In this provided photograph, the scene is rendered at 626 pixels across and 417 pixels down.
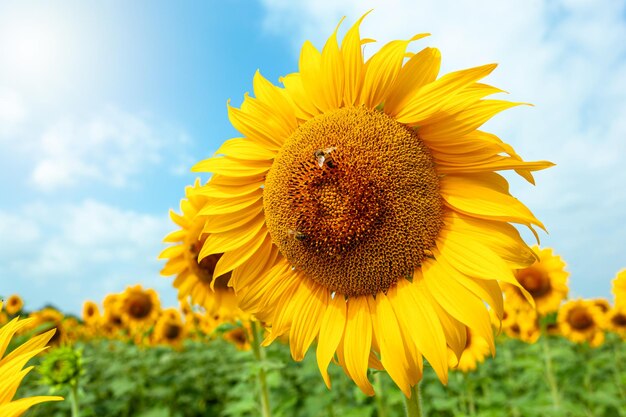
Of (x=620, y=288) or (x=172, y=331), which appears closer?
(x=620, y=288)

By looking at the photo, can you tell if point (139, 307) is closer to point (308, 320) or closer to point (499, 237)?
point (308, 320)

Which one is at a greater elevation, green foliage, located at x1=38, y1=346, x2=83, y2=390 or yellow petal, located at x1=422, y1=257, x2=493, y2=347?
green foliage, located at x1=38, y1=346, x2=83, y2=390

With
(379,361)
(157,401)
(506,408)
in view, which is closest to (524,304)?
(506,408)

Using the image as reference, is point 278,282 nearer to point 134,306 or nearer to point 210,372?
point 134,306

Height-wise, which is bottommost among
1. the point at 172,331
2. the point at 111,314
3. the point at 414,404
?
the point at 414,404

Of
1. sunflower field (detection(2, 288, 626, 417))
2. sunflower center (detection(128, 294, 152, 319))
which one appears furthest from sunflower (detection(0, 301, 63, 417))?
sunflower center (detection(128, 294, 152, 319))

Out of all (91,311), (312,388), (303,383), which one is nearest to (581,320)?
(312,388)

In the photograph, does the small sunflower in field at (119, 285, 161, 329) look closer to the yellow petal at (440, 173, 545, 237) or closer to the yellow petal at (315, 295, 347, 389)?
the yellow petal at (315, 295, 347, 389)
